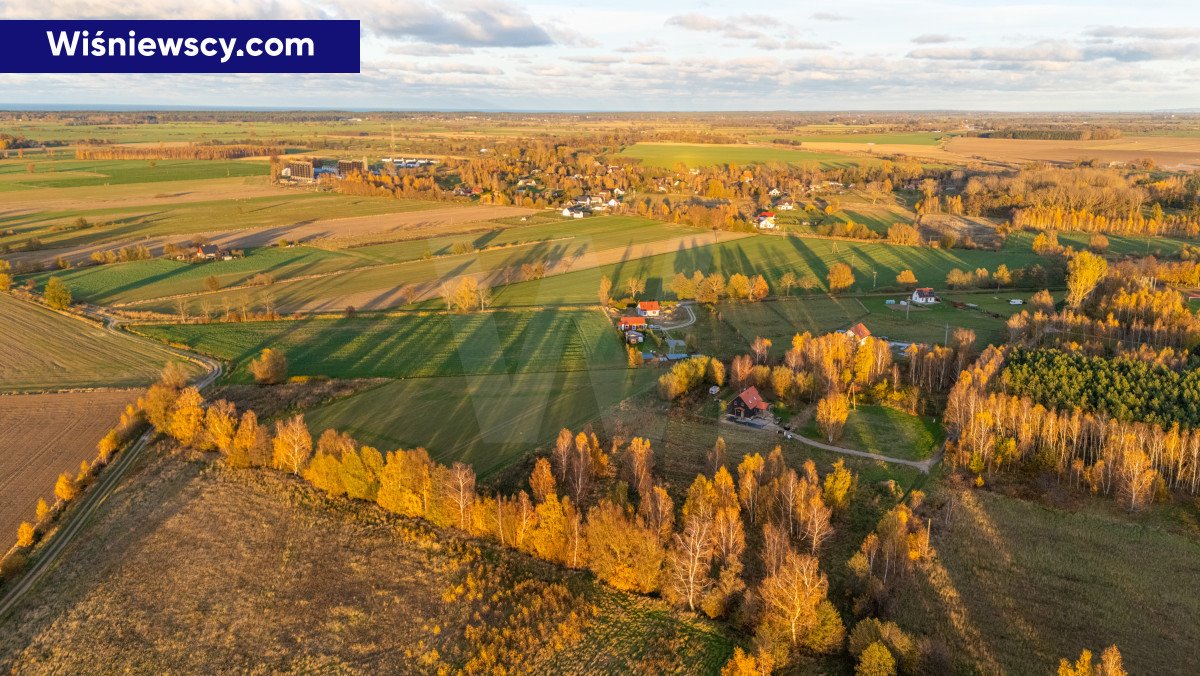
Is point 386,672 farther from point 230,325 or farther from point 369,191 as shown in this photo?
point 369,191

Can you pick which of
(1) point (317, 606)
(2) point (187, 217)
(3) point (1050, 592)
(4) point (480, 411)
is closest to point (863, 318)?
(4) point (480, 411)

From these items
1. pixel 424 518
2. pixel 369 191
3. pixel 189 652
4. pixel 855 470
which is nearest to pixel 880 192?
pixel 369 191

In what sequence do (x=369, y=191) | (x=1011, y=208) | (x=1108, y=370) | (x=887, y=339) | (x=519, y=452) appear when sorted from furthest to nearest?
(x=369, y=191) < (x=1011, y=208) < (x=887, y=339) < (x=1108, y=370) < (x=519, y=452)

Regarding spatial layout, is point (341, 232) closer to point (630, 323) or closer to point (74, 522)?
point (630, 323)

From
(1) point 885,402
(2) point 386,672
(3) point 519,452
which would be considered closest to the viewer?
(2) point 386,672

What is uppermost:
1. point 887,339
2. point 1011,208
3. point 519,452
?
point 1011,208

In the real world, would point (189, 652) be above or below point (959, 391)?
below

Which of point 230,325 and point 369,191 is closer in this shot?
point 230,325
